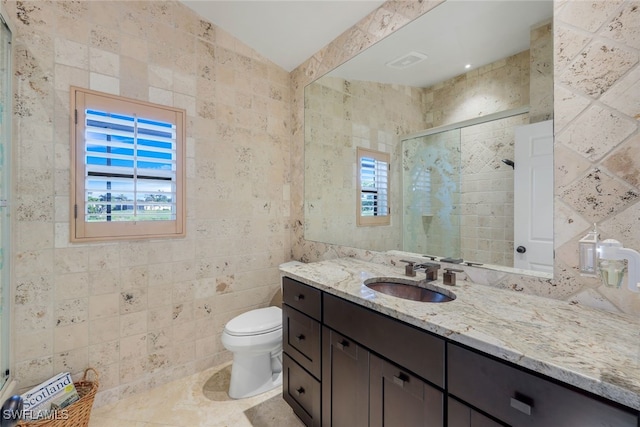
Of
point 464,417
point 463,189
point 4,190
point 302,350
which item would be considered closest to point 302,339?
point 302,350

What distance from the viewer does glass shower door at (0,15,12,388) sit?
1.50 meters

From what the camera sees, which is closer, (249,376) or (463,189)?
(463,189)

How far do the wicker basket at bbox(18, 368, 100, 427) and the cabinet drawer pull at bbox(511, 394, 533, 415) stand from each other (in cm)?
208

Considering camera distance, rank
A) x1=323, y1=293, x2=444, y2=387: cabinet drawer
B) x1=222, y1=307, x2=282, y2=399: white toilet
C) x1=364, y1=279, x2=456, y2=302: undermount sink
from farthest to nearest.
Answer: x1=222, y1=307, x2=282, y2=399: white toilet, x1=364, y1=279, x2=456, y2=302: undermount sink, x1=323, y1=293, x2=444, y2=387: cabinet drawer

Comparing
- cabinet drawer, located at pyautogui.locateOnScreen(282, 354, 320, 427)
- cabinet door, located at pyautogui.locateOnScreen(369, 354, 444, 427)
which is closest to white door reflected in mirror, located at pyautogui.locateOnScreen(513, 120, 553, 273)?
cabinet door, located at pyautogui.locateOnScreen(369, 354, 444, 427)

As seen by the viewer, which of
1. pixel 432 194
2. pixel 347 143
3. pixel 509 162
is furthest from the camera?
pixel 347 143

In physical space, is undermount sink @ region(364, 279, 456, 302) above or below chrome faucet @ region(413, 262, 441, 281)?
below

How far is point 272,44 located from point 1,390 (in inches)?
112

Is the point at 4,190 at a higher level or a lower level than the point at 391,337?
higher

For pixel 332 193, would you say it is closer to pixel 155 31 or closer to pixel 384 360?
pixel 384 360

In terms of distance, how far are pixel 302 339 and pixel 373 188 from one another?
1200mm

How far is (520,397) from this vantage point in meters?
0.77

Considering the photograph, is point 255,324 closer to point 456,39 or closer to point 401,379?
point 401,379

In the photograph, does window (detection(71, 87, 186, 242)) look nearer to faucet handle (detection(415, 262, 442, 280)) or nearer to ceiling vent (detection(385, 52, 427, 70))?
ceiling vent (detection(385, 52, 427, 70))
